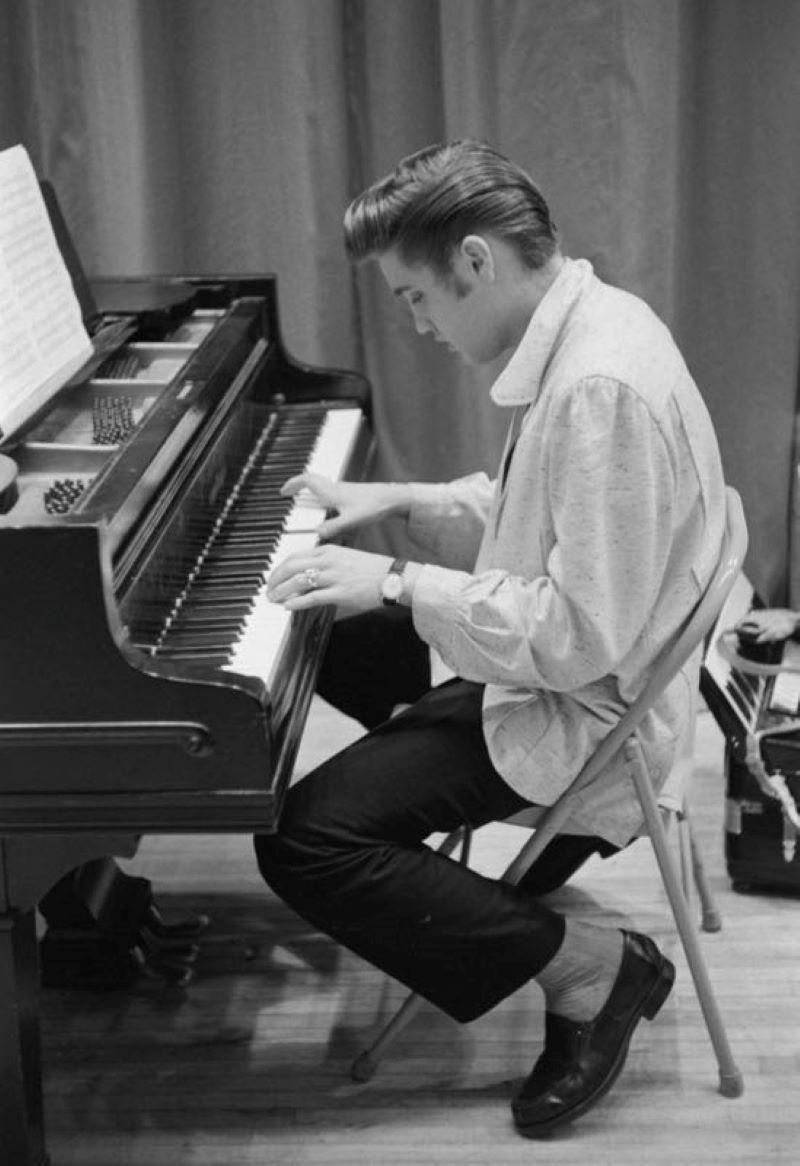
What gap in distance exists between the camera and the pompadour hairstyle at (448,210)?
2.06m

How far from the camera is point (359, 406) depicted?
3.10 metres

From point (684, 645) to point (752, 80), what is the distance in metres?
2.01

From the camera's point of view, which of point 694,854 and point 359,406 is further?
point 359,406

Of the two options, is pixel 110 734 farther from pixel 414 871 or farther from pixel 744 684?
pixel 744 684

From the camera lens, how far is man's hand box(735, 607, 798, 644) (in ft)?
9.52

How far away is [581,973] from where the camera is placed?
2.28m

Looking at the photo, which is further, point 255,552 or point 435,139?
point 435,139

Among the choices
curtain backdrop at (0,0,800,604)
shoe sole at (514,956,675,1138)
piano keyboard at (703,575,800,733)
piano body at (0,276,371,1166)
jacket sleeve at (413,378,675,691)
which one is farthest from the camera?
curtain backdrop at (0,0,800,604)

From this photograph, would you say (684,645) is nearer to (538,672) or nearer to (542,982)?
(538,672)

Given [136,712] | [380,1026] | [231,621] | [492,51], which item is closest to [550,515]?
[231,621]

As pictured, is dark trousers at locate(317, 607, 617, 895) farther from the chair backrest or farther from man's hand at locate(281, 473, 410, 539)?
the chair backrest

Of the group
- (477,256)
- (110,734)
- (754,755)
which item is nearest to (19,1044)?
(110,734)

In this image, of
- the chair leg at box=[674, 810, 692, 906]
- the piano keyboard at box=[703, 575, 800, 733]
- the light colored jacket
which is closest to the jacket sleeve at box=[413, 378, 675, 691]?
the light colored jacket

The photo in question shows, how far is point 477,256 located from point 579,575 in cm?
43
